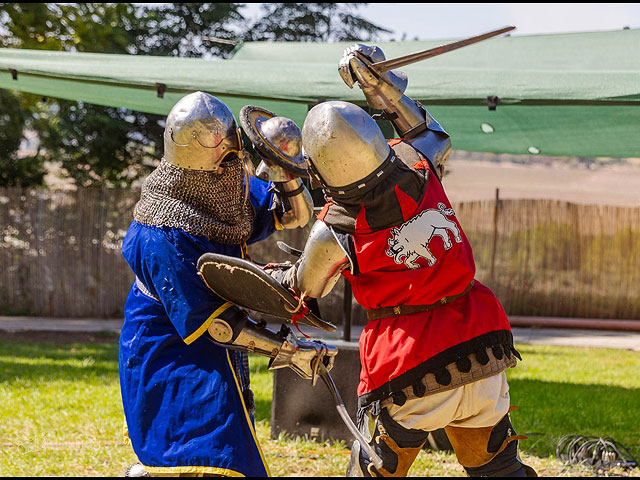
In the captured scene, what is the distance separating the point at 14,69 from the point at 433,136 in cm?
283

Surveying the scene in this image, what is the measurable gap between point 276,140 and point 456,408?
1.12 m

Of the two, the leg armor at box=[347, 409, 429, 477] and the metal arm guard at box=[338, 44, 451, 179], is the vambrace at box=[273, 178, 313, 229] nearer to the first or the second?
the metal arm guard at box=[338, 44, 451, 179]

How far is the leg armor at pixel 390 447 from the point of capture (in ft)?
7.32

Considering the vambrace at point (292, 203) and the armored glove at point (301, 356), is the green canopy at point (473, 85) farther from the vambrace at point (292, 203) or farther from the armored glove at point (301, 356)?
the armored glove at point (301, 356)

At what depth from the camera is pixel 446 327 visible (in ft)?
7.20

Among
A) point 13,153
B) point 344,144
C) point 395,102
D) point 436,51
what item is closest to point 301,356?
point 344,144

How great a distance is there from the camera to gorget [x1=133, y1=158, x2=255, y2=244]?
2.38m

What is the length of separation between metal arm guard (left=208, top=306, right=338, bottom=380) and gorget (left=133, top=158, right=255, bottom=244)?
284 mm

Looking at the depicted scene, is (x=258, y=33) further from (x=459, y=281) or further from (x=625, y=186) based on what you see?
(x=625, y=186)

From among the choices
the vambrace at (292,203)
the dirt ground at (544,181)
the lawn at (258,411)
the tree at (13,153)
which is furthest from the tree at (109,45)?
the dirt ground at (544,181)

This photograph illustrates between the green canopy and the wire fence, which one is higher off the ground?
the green canopy

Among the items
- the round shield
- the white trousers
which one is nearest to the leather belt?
the white trousers

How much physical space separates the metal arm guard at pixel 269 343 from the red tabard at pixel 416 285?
9.2 inches

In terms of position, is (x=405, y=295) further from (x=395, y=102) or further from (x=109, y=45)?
(x=109, y=45)
